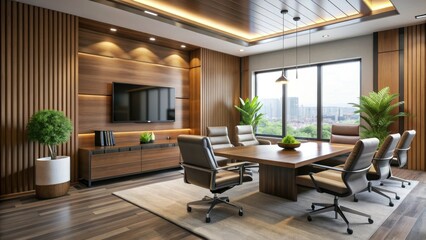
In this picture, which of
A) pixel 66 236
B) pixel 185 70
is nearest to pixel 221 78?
pixel 185 70

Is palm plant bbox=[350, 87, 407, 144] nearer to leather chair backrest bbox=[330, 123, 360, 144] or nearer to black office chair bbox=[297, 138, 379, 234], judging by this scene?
leather chair backrest bbox=[330, 123, 360, 144]

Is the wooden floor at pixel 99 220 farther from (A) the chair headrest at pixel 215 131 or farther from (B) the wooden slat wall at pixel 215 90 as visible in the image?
(B) the wooden slat wall at pixel 215 90

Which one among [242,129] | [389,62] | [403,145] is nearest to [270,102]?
[242,129]

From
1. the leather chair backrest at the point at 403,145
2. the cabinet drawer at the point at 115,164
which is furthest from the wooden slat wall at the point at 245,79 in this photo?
the leather chair backrest at the point at 403,145

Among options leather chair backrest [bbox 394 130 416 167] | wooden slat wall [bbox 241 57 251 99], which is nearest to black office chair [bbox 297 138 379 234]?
leather chair backrest [bbox 394 130 416 167]

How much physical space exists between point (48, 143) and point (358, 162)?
403cm

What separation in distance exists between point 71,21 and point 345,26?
Answer: 5.05 m

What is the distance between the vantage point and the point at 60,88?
174 inches

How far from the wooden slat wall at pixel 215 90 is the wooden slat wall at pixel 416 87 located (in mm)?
4095

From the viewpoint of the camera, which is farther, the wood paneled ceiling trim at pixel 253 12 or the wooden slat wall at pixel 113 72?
the wooden slat wall at pixel 113 72

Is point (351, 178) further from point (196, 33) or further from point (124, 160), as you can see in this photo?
point (196, 33)

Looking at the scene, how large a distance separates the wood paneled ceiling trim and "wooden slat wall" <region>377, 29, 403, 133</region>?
37.2 inches

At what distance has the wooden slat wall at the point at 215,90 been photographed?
22.0 ft

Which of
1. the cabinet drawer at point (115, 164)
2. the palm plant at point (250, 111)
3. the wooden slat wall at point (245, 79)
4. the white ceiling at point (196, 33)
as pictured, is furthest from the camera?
the wooden slat wall at point (245, 79)
